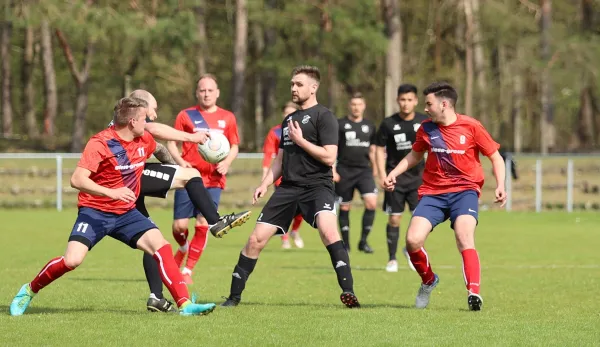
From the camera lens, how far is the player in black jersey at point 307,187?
934 cm

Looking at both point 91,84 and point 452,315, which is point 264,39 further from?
point 452,315

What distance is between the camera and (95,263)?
15109 millimetres

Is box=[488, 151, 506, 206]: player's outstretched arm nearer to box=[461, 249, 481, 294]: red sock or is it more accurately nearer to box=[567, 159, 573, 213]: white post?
box=[461, 249, 481, 294]: red sock

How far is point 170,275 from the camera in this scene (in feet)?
28.6

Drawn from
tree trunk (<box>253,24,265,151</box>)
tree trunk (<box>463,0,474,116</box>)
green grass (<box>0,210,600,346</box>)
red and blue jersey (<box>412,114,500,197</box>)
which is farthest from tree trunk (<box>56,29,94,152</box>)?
red and blue jersey (<box>412,114,500,197</box>)

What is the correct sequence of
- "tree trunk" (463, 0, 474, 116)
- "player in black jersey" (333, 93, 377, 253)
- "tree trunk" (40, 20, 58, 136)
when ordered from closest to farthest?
"player in black jersey" (333, 93, 377, 253) < "tree trunk" (40, 20, 58, 136) < "tree trunk" (463, 0, 474, 116)

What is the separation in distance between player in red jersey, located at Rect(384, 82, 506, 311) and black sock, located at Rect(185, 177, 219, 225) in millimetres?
1695

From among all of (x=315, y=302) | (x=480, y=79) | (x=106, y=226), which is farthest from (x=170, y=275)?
(x=480, y=79)

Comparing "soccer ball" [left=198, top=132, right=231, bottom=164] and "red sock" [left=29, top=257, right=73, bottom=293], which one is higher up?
"soccer ball" [left=198, top=132, right=231, bottom=164]

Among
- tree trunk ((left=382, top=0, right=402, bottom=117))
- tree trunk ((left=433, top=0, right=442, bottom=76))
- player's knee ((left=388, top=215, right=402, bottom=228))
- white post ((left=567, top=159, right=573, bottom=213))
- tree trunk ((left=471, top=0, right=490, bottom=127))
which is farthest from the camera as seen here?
tree trunk ((left=433, top=0, right=442, bottom=76))

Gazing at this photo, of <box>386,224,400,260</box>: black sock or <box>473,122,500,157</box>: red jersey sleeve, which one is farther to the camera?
<box>386,224,400,260</box>: black sock

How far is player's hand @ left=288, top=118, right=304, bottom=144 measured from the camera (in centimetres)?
919

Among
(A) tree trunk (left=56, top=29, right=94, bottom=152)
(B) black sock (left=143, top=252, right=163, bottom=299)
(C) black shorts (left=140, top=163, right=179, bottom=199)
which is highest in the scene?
(A) tree trunk (left=56, top=29, right=94, bottom=152)

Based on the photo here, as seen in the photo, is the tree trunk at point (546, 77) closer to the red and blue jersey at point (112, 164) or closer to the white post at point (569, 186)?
the white post at point (569, 186)
